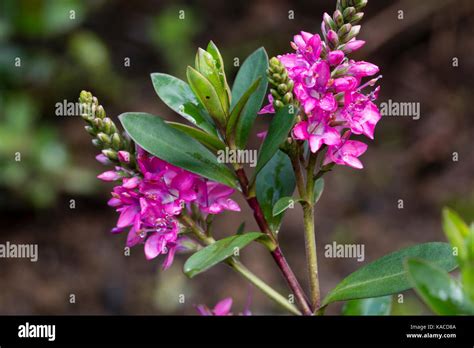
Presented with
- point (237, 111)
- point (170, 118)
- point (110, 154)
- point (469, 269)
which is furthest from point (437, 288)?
point (170, 118)

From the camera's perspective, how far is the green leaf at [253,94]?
1262 mm

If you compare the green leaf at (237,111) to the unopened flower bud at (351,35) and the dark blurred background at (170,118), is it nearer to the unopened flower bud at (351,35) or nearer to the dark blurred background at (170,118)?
the unopened flower bud at (351,35)

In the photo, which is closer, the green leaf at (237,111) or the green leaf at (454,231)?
the green leaf at (454,231)

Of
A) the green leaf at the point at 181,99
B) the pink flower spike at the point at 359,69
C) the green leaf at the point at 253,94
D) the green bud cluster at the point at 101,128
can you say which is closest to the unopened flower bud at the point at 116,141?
the green bud cluster at the point at 101,128

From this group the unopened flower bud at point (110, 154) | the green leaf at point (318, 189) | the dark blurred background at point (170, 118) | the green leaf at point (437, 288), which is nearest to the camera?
the green leaf at point (437, 288)

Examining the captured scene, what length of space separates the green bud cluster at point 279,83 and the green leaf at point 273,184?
0.84 ft

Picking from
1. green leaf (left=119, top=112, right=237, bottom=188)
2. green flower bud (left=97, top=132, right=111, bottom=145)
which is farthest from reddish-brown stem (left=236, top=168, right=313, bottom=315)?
green flower bud (left=97, top=132, right=111, bottom=145)

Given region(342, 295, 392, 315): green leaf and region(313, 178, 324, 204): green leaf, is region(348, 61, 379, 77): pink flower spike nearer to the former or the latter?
region(313, 178, 324, 204): green leaf

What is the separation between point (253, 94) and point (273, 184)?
21 centimetres
